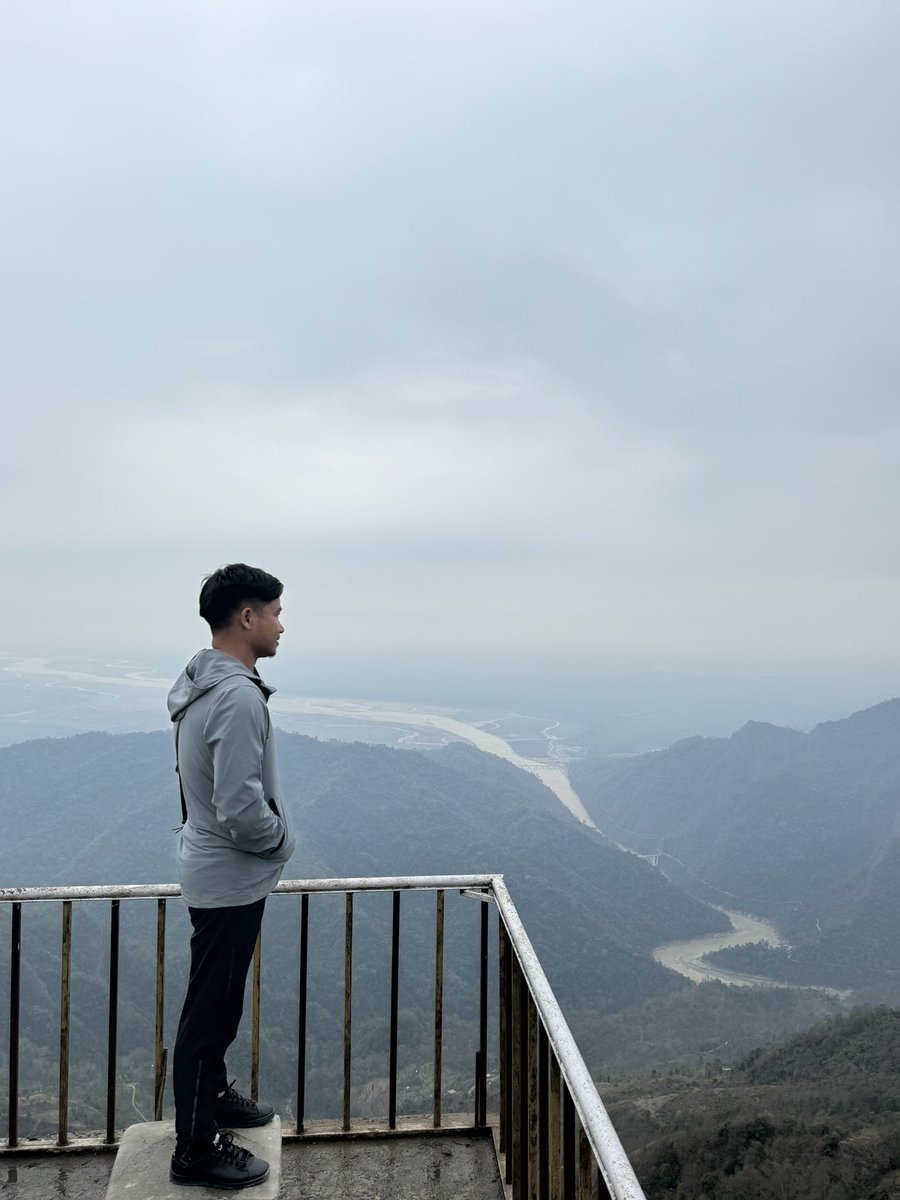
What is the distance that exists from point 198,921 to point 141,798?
11052cm

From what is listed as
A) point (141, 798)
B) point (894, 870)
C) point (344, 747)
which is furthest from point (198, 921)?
point (894, 870)

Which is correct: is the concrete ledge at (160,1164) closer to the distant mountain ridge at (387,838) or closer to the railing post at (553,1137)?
the railing post at (553,1137)

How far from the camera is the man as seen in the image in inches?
94.5

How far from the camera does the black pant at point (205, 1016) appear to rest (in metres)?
2.47

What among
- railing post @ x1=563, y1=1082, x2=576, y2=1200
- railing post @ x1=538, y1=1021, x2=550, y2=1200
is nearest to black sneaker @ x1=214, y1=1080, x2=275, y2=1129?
railing post @ x1=538, y1=1021, x2=550, y2=1200

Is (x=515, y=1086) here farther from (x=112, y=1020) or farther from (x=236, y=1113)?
(x=112, y=1020)

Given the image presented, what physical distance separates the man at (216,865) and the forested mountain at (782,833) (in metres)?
94.6

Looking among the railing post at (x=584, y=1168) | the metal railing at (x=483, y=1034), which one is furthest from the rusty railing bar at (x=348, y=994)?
the railing post at (x=584, y=1168)

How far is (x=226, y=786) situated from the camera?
2.32 m

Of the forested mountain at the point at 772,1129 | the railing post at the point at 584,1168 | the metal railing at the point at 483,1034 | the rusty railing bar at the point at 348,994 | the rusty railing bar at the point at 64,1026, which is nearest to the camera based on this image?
the railing post at the point at 584,1168

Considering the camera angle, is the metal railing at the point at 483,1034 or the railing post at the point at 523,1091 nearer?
the metal railing at the point at 483,1034

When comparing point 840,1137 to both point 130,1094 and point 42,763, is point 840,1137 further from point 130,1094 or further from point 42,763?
point 42,763

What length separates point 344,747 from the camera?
123 meters

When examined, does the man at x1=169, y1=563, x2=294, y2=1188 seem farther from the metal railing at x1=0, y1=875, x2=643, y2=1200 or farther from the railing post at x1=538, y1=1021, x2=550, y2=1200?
the railing post at x1=538, y1=1021, x2=550, y2=1200
